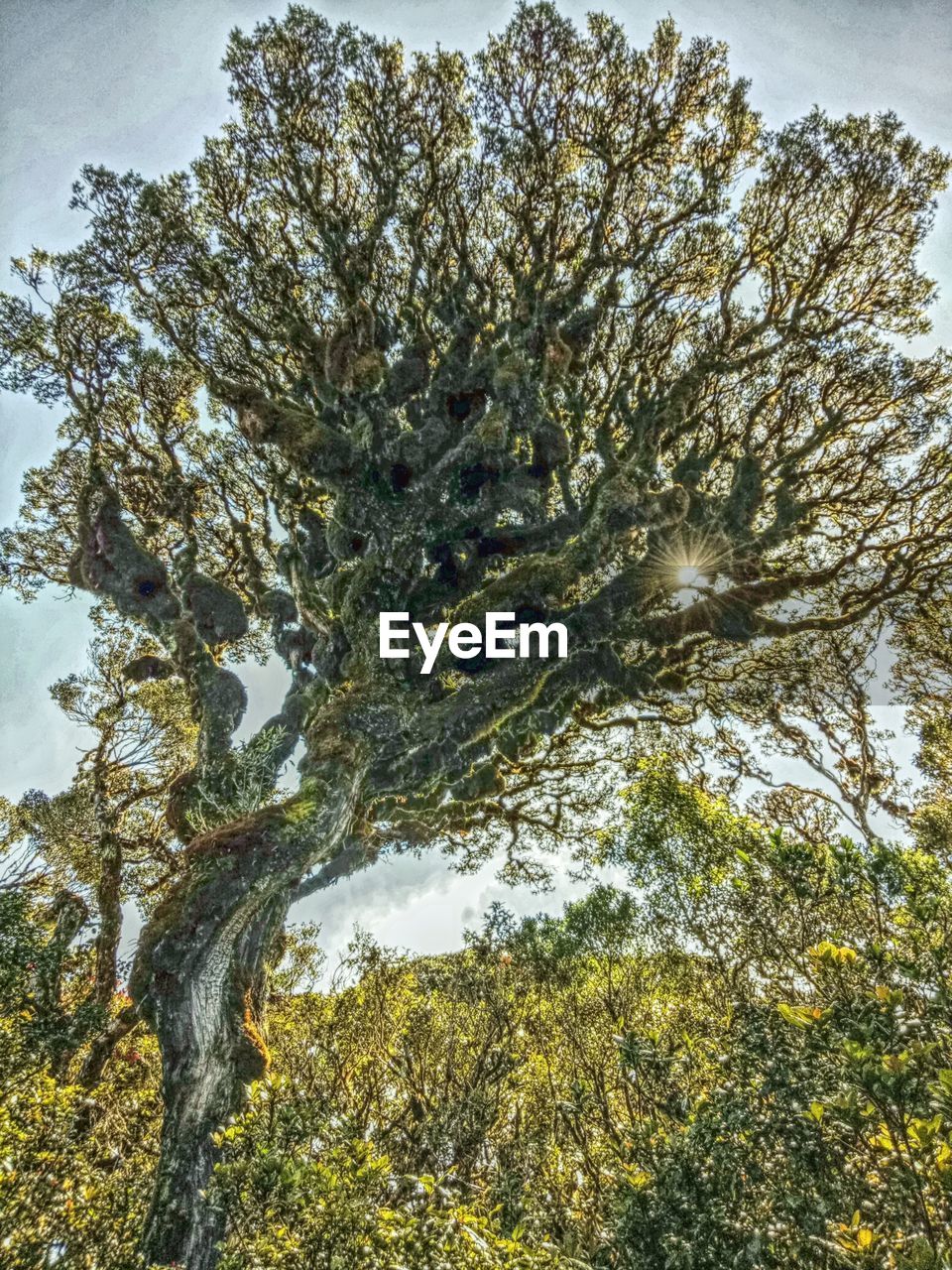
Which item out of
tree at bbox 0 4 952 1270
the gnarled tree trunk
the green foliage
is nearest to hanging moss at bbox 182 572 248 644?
tree at bbox 0 4 952 1270

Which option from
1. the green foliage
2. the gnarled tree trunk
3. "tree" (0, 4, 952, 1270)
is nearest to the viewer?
the green foliage

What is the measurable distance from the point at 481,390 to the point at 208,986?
421 inches

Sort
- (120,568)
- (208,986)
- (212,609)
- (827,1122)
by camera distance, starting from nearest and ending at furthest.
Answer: (827,1122) < (208,986) < (120,568) < (212,609)

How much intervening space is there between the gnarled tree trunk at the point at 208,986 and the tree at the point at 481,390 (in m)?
2.08

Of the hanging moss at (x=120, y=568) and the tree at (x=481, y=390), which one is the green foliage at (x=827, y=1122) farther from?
the hanging moss at (x=120, y=568)

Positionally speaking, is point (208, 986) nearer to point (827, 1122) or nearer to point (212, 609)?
point (827, 1122)

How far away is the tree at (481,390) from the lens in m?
10.3

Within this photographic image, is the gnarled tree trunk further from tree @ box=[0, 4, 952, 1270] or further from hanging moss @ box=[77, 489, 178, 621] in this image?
hanging moss @ box=[77, 489, 178, 621]

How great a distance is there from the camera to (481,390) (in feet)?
37.7

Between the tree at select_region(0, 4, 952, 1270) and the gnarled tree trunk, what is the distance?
6.82ft

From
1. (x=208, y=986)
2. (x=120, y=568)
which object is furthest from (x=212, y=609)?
(x=208, y=986)

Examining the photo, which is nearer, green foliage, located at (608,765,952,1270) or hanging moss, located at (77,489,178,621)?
green foliage, located at (608,765,952,1270)

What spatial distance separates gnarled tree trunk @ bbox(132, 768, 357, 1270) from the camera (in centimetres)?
538

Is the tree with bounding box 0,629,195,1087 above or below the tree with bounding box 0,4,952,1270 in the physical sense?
below
